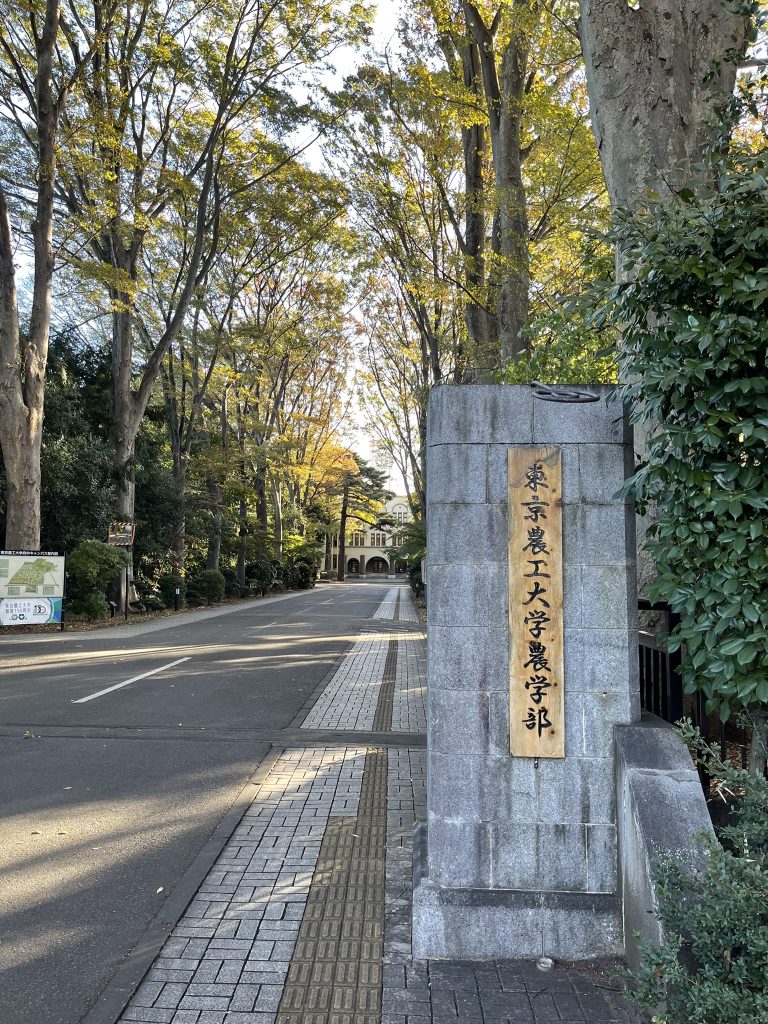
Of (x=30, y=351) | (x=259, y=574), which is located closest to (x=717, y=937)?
(x=30, y=351)

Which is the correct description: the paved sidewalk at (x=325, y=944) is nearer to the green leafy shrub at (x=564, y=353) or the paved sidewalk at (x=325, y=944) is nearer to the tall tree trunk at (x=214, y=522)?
the green leafy shrub at (x=564, y=353)

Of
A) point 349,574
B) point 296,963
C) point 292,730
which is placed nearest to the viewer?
point 296,963

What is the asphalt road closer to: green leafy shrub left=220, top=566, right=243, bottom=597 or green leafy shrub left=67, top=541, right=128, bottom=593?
green leafy shrub left=67, top=541, right=128, bottom=593

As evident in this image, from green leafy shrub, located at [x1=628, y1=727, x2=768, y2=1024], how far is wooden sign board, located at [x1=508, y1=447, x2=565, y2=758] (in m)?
0.80

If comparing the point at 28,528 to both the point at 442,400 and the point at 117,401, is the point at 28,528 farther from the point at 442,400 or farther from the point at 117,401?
the point at 442,400

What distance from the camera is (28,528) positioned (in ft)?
51.2

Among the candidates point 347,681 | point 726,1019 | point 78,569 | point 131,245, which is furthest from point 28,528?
point 726,1019

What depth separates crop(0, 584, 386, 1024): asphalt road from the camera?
3156 mm

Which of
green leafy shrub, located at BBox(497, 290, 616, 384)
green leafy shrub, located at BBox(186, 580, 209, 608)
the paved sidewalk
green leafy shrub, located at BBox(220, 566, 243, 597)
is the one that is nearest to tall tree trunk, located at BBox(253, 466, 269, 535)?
green leafy shrub, located at BBox(220, 566, 243, 597)

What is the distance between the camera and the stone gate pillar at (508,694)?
3.11 metres

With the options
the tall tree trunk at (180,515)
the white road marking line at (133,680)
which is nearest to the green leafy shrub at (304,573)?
the tall tree trunk at (180,515)

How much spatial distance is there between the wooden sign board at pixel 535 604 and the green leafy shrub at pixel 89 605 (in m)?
17.0

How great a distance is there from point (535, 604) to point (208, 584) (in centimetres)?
2474

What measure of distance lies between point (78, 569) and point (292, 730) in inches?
490
